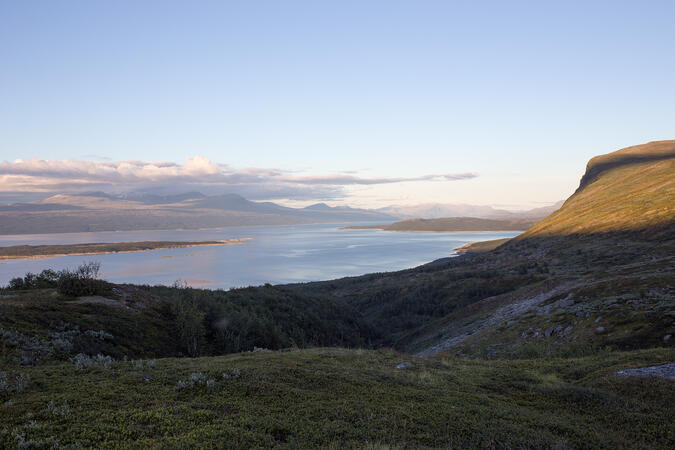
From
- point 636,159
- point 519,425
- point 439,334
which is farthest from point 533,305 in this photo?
point 636,159

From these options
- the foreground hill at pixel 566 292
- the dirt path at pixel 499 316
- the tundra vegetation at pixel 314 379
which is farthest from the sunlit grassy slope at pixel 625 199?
the tundra vegetation at pixel 314 379

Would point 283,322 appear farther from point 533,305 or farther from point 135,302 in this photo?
point 533,305

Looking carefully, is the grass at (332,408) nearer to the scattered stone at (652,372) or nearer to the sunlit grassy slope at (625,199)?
the scattered stone at (652,372)

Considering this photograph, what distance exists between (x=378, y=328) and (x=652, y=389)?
33.5 meters

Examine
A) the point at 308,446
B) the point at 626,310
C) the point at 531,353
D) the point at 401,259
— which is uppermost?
the point at 308,446

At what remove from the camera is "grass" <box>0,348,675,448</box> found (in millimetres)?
5727

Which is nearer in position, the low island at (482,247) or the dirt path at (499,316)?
the dirt path at (499,316)

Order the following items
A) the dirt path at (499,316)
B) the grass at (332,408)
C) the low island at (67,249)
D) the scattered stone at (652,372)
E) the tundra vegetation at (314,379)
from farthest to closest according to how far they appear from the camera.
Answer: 1. the low island at (67,249)
2. the dirt path at (499,316)
3. the scattered stone at (652,372)
4. the tundra vegetation at (314,379)
5. the grass at (332,408)

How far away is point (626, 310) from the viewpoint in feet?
54.1

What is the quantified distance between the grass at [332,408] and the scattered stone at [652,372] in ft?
1.23

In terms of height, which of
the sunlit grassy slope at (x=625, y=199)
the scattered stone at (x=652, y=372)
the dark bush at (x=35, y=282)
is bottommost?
the scattered stone at (x=652, y=372)

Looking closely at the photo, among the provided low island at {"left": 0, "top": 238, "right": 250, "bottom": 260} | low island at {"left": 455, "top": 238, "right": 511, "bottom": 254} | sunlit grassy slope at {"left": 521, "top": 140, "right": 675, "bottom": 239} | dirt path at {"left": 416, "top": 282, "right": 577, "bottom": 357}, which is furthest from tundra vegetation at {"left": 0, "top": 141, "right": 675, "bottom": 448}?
low island at {"left": 0, "top": 238, "right": 250, "bottom": 260}

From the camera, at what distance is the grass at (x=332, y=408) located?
573cm

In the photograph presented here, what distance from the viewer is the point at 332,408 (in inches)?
278
